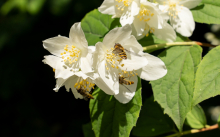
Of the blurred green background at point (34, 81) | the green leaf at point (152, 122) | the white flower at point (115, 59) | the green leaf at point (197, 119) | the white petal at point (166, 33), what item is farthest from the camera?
the blurred green background at point (34, 81)

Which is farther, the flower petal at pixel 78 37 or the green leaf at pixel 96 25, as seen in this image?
the green leaf at pixel 96 25

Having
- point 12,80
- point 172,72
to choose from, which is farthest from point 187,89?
point 12,80

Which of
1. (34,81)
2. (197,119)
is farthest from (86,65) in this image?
(34,81)

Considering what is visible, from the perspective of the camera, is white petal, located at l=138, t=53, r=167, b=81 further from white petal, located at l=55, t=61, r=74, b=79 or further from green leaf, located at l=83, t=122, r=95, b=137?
green leaf, located at l=83, t=122, r=95, b=137

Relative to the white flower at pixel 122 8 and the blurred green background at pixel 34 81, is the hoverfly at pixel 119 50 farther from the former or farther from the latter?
the blurred green background at pixel 34 81

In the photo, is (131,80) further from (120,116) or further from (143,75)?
(120,116)

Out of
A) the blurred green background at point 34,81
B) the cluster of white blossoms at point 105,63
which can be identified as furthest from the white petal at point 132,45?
the blurred green background at point 34,81

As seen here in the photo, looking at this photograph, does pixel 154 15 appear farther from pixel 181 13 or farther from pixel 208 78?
pixel 208 78
